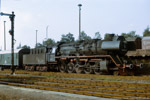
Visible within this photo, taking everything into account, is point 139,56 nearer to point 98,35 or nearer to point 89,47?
point 89,47

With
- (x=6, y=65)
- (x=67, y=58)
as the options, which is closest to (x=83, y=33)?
(x=6, y=65)

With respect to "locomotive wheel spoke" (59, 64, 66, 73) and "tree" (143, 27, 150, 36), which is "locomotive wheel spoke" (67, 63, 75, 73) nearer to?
"locomotive wheel spoke" (59, 64, 66, 73)

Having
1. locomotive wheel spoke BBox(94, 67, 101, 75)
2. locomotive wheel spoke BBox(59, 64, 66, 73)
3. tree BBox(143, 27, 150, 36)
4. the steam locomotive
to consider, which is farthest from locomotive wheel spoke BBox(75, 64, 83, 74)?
tree BBox(143, 27, 150, 36)

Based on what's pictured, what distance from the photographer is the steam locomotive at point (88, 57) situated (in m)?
17.2

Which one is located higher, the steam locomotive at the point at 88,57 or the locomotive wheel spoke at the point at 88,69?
the steam locomotive at the point at 88,57

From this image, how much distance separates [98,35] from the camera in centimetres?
8712

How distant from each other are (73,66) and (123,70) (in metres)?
5.74

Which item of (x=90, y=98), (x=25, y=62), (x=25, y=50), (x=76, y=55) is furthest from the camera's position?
(x=25, y=50)

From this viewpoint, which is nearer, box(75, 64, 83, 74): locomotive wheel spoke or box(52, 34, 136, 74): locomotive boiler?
box(52, 34, 136, 74): locomotive boiler

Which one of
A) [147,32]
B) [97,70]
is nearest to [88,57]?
[97,70]

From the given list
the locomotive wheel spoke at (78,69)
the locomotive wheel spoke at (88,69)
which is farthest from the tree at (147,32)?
the locomotive wheel spoke at (88,69)

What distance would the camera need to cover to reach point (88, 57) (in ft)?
63.0

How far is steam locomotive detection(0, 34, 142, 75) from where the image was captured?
56.3ft

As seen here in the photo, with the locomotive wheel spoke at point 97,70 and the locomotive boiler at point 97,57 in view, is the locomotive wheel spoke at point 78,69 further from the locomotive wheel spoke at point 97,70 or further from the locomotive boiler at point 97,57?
the locomotive wheel spoke at point 97,70
